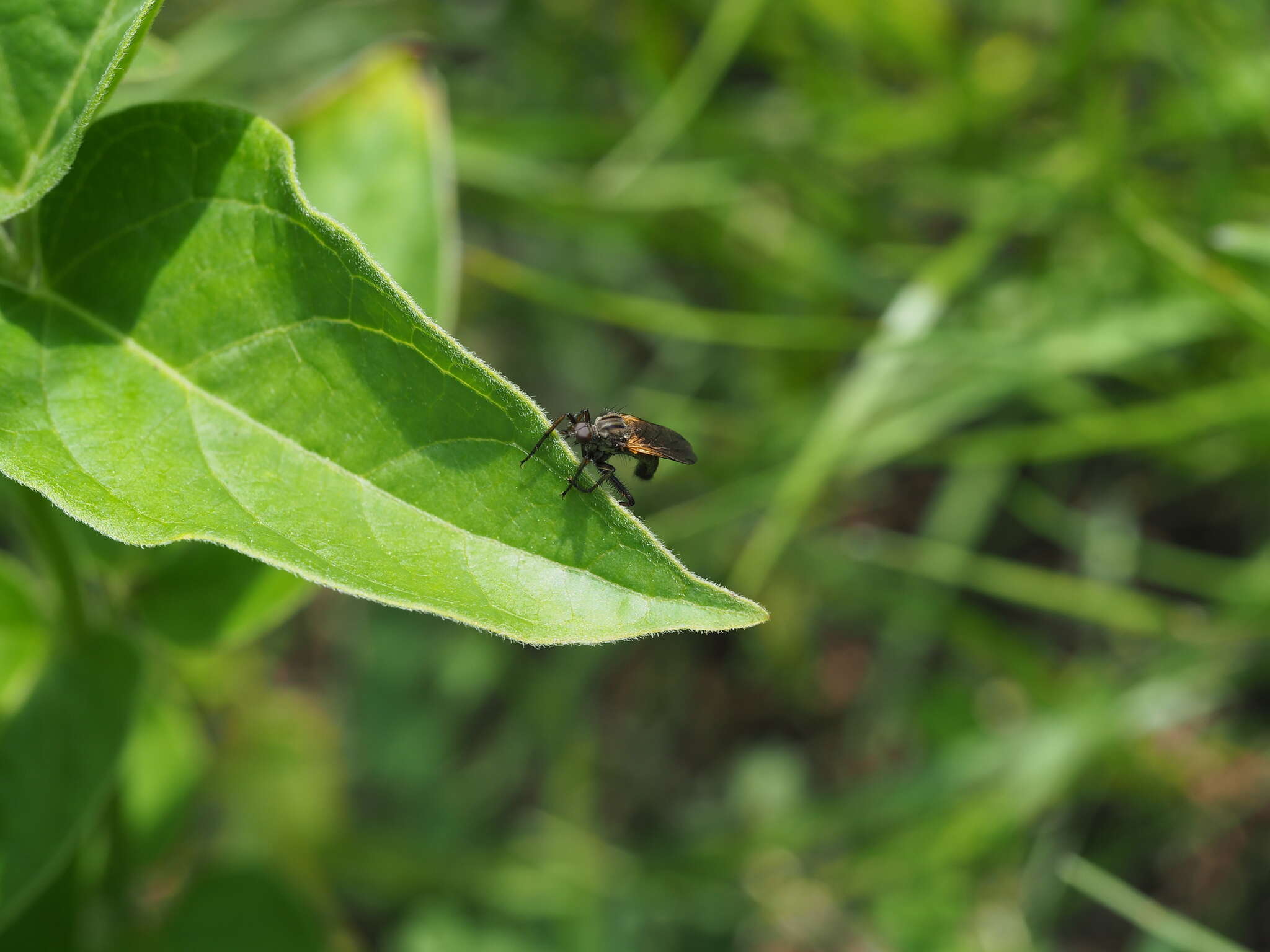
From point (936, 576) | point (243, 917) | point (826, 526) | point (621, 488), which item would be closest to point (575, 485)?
point (621, 488)

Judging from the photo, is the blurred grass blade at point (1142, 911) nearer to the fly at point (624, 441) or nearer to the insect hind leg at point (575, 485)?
the fly at point (624, 441)

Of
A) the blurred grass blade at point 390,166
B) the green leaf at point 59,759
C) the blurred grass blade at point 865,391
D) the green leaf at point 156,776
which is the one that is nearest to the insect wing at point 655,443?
the blurred grass blade at point 390,166

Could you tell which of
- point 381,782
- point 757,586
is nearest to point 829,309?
point 757,586

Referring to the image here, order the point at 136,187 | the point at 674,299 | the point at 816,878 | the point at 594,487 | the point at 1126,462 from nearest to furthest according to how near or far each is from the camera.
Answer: the point at 594,487
the point at 136,187
the point at 816,878
the point at 1126,462
the point at 674,299

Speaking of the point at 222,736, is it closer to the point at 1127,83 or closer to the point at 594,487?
the point at 594,487

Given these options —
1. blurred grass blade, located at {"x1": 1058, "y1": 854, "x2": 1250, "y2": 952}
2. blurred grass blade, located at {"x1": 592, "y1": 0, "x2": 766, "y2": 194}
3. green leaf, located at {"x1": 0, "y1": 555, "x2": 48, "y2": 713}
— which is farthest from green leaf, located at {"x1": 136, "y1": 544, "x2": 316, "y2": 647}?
blurred grass blade, located at {"x1": 592, "y1": 0, "x2": 766, "y2": 194}

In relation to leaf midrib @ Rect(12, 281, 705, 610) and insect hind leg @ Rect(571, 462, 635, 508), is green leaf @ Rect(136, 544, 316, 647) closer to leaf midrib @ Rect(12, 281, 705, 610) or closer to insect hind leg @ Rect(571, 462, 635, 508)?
insect hind leg @ Rect(571, 462, 635, 508)
